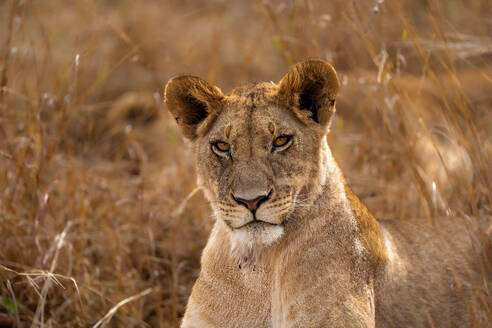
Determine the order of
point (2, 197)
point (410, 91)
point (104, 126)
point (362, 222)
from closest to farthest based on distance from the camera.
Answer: point (362, 222) → point (2, 197) → point (410, 91) → point (104, 126)

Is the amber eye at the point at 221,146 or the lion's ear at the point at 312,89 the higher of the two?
the lion's ear at the point at 312,89


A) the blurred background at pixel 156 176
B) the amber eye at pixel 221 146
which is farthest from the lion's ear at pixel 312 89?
the blurred background at pixel 156 176

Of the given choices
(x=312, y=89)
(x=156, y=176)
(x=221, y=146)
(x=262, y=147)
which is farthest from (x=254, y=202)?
(x=156, y=176)

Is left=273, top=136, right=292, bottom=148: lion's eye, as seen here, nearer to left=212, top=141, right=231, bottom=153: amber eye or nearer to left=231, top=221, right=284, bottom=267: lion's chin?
left=212, top=141, right=231, bottom=153: amber eye

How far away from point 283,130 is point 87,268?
86.9 inches

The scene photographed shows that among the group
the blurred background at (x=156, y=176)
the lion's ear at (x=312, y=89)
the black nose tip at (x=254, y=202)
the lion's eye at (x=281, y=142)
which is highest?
the lion's ear at (x=312, y=89)

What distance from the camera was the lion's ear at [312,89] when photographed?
9.03 feet

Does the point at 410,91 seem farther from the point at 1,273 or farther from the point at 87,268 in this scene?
the point at 1,273

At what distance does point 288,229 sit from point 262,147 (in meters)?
0.39

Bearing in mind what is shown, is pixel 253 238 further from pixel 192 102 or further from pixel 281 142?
pixel 192 102

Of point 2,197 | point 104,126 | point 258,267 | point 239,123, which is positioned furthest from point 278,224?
point 104,126

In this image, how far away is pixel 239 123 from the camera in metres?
2.76

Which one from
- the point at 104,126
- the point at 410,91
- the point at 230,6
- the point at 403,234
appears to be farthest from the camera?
the point at 230,6

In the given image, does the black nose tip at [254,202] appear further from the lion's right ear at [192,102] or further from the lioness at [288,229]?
the lion's right ear at [192,102]
